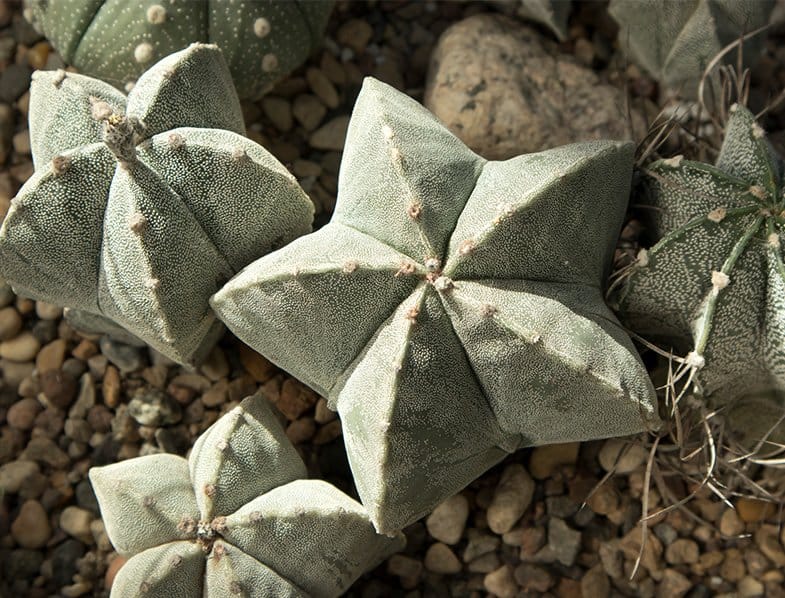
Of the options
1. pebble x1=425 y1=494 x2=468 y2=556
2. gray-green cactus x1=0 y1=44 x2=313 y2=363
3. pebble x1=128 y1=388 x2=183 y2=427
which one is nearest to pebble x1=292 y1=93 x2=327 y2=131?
gray-green cactus x1=0 y1=44 x2=313 y2=363

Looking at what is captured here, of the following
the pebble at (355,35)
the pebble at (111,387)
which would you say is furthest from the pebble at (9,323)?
the pebble at (355,35)

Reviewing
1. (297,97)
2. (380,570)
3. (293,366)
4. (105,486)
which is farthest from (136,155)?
(380,570)

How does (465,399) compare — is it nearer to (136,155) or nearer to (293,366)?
(293,366)

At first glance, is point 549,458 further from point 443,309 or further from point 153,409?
point 153,409

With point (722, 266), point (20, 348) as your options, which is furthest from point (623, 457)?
point (20, 348)

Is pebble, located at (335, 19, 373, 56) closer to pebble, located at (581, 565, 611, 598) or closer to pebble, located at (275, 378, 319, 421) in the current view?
pebble, located at (275, 378, 319, 421)

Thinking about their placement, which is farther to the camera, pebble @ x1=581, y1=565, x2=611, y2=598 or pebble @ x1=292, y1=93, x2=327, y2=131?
pebble @ x1=292, y1=93, x2=327, y2=131
